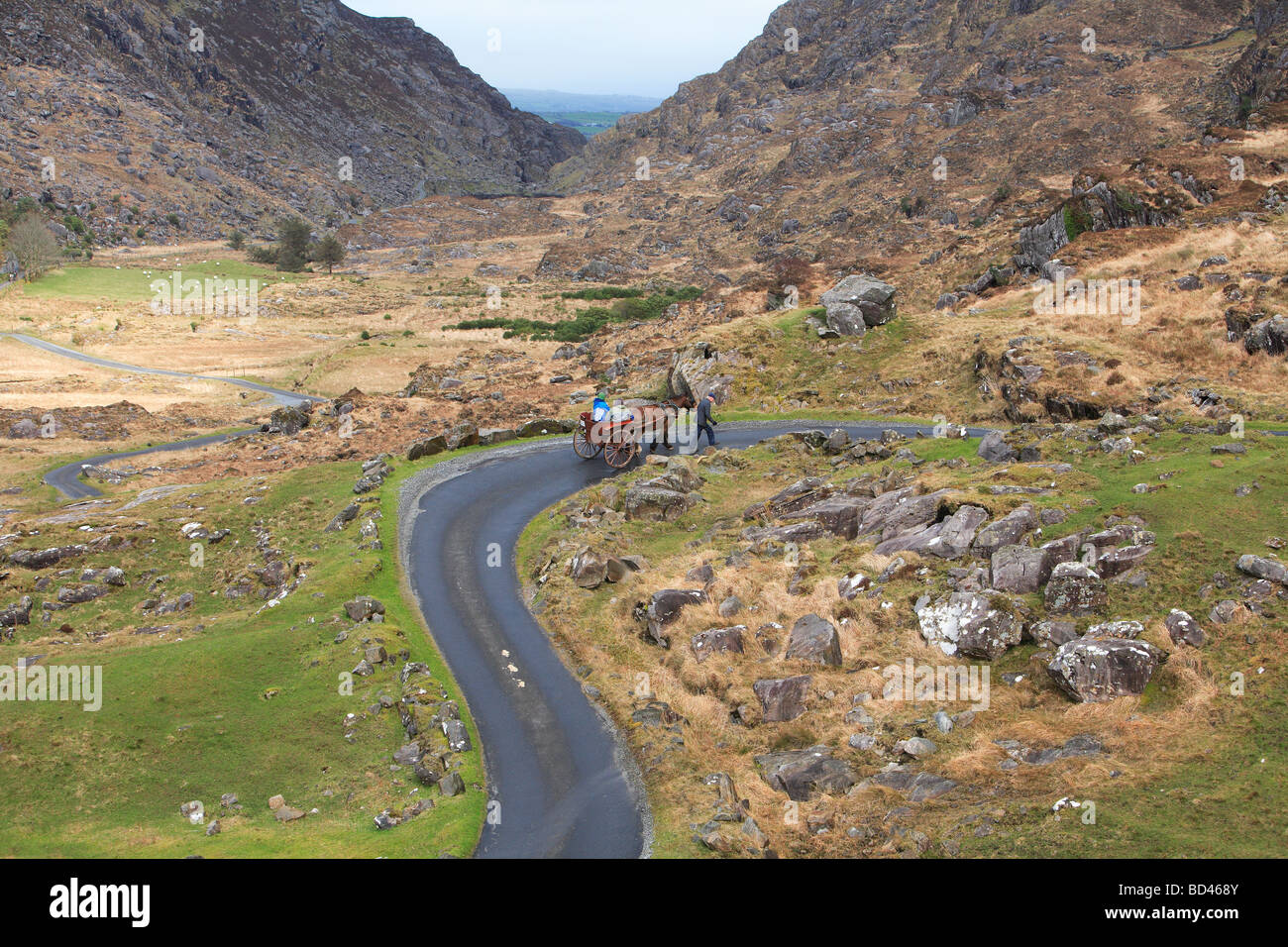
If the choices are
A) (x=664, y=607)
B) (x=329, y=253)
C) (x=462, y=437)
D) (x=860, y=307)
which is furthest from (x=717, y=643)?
(x=329, y=253)

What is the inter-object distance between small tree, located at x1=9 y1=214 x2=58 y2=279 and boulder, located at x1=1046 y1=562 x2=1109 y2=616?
10842 centimetres

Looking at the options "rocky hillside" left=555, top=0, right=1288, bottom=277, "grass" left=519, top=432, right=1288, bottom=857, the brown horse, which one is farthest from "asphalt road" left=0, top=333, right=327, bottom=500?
"rocky hillside" left=555, top=0, right=1288, bottom=277

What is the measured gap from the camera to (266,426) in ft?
166

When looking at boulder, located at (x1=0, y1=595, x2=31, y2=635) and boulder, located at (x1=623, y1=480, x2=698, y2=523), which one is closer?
boulder, located at (x1=0, y1=595, x2=31, y2=635)

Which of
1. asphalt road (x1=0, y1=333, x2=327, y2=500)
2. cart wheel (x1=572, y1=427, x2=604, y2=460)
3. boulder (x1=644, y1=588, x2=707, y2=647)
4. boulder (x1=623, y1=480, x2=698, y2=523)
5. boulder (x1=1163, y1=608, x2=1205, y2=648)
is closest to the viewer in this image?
boulder (x1=1163, y1=608, x2=1205, y2=648)

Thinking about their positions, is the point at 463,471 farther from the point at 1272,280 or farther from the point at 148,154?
the point at 148,154

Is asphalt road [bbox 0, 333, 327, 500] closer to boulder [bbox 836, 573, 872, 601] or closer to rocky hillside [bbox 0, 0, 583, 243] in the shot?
boulder [bbox 836, 573, 872, 601]

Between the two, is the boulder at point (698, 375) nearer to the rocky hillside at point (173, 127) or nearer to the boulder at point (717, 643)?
the boulder at point (717, 643)

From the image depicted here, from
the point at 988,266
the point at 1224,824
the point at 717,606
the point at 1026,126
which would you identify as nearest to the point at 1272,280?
the point at 988,266

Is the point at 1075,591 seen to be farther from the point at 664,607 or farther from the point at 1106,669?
the point at 664,607

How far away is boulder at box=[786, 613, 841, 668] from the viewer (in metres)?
21.2

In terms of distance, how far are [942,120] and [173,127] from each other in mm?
132966

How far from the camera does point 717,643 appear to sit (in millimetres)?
22547

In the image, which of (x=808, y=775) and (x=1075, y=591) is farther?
(x=1075, y=591)
